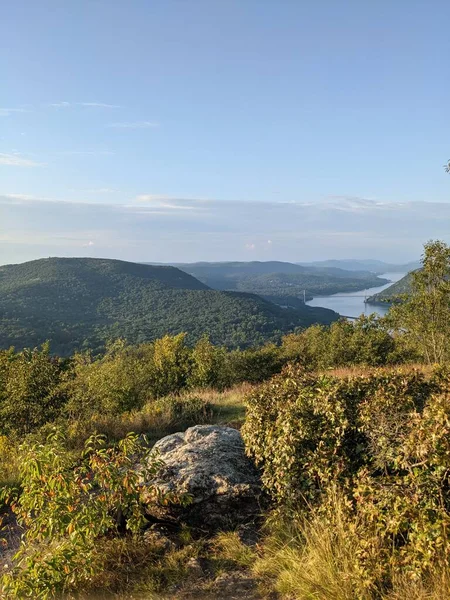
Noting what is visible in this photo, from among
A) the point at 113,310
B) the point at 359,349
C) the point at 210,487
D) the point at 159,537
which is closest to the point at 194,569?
the point at 159,537

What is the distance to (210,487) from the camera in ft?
16.3

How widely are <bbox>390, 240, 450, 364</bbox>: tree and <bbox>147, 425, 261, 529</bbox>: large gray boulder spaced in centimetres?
1049

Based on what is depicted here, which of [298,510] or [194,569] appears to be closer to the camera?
[194,569]

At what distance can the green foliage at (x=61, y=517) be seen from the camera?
3.30m

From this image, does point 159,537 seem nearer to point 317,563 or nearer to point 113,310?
point 317,563

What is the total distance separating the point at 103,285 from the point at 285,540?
124 meters

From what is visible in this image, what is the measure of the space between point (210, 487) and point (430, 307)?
36.7 ft

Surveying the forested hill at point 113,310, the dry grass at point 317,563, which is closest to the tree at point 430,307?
the dry grass at point 317,563

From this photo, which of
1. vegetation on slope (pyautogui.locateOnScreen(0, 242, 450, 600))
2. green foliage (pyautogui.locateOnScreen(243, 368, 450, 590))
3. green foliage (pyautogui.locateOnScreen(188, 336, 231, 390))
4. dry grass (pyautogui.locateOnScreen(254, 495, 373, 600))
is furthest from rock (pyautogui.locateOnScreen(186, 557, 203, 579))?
green foliage (pyautogui.locateOnScreen(188, 336, 231, 390))

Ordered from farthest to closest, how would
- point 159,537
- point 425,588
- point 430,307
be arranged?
point 430,307, point 159,537, point 425,588

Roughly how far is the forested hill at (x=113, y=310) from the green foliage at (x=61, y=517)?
6376 cm

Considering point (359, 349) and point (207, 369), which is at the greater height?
point (207, 369)

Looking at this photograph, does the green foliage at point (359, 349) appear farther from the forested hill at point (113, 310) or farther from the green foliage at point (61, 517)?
the forested hill at point (113, 310)

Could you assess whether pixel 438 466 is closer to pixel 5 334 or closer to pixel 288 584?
pixel 288 584
